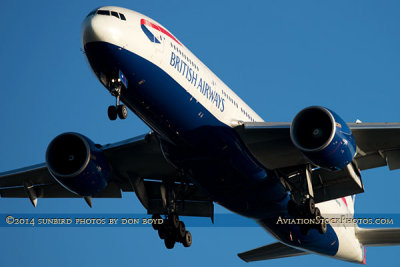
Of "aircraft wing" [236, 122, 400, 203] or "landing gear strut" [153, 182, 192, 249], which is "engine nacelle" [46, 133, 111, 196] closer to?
"landing gear strut" [153, 182, 192, 249]

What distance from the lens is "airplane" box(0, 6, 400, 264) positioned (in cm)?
2167

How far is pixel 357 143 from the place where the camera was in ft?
81.7

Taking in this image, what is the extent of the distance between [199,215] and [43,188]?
21.9 ft

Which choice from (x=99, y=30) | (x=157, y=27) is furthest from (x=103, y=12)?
(x=157, y=27)

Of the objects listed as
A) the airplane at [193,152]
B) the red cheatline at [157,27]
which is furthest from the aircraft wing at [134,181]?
the red cheatline at [157,27]

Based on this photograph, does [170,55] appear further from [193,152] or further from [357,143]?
[357,143]

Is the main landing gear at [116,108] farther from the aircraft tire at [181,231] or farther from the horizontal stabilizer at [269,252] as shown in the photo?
the horizontal stabilizer at [269,252]

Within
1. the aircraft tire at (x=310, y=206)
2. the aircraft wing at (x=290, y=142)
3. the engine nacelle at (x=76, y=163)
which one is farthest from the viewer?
the engine nacelle at (x=76, y=163)

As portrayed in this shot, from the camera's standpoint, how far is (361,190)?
26.7 meters

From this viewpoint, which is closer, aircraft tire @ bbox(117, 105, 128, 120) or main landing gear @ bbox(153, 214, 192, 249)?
aircraft tire @ bbox(117, 105, 128, 120)

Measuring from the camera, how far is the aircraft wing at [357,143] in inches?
949

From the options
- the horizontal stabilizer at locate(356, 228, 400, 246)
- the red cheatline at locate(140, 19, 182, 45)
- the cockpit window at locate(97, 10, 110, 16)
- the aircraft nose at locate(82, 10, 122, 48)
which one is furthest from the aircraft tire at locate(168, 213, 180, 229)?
the horizontal stabilizer at locate(356, 228, 400, 246)

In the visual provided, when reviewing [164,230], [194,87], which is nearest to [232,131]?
[194,87]

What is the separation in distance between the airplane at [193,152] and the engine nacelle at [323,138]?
34mm
